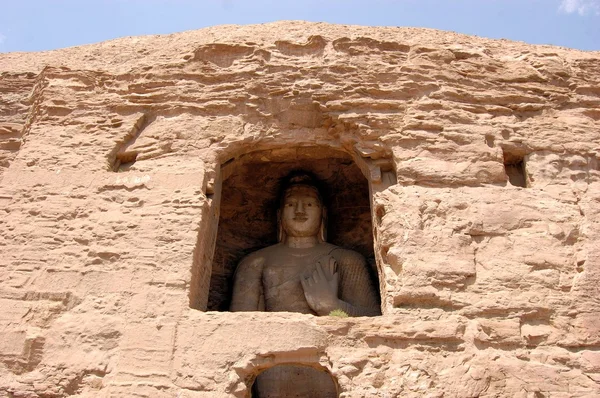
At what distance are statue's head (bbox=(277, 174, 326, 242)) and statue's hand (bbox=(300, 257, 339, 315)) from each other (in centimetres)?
64

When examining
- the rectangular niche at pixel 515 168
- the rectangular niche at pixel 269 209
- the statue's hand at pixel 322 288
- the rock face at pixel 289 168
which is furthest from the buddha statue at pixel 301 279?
the rectangular niche at pixel 515 168

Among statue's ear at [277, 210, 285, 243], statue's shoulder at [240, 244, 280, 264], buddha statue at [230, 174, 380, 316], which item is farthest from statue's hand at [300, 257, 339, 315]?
statue's ear at [277, 210, 285, 243]

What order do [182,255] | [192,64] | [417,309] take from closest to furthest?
[417,309] < [182,255] < [192,64]

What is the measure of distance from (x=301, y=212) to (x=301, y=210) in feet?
0.07

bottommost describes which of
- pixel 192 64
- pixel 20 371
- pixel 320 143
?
pixel 20 371

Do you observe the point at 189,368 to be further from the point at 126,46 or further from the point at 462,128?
the point at 126,46

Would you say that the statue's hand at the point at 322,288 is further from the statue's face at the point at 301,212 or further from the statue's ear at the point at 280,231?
the statue's ear at the point at 280,231

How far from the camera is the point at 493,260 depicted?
4.18m

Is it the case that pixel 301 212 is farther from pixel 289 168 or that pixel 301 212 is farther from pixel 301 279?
pixel 301 279

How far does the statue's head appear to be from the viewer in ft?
19.7

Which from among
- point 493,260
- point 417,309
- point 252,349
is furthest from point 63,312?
point 493,260

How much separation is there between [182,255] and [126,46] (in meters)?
2.73

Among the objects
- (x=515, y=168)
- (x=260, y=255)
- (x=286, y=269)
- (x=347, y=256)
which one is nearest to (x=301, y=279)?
(x=286, y=269)

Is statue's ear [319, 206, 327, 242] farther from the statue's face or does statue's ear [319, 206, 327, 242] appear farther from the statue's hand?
the statue's hand
